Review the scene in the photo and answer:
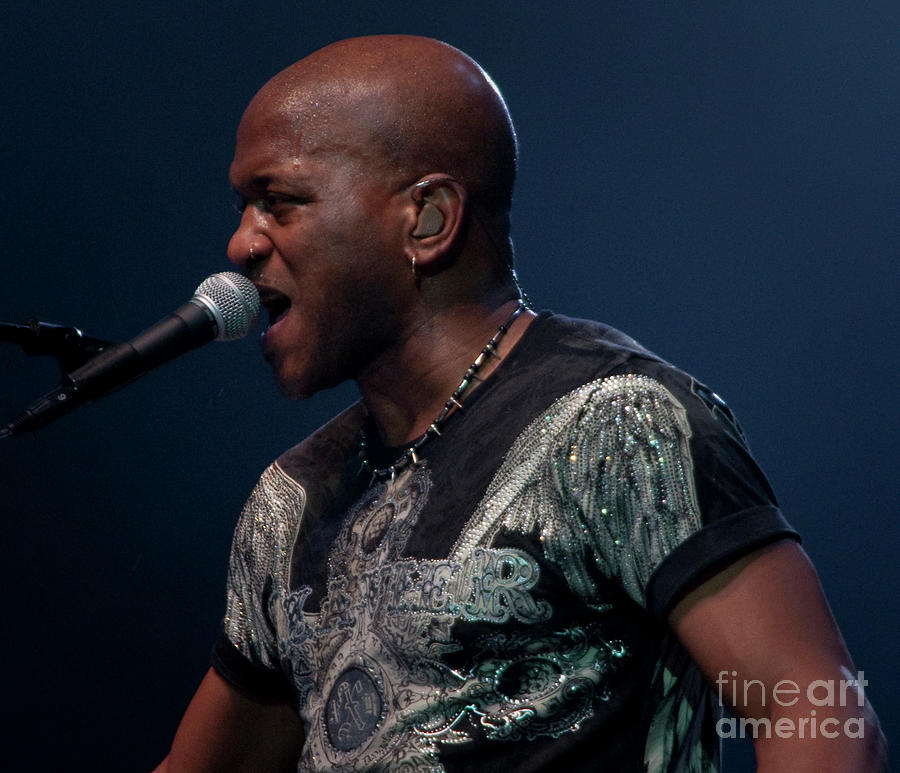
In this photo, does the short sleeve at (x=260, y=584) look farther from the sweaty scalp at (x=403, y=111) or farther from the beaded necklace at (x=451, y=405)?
the sweaty scalp at (x=403, y=111)

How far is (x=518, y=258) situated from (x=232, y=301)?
1.45m

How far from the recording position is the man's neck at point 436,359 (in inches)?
64.9

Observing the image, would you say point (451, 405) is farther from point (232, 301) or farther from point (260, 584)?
point (260, 584)

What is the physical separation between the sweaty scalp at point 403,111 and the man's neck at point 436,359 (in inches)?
6.8

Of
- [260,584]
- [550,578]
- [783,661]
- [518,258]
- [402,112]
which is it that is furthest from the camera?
[518,258]

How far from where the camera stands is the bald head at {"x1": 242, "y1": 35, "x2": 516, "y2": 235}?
1.63 meters

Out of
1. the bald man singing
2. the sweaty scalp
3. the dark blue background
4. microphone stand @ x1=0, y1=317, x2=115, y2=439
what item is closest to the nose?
the bald man singing

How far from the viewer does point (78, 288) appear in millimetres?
2590

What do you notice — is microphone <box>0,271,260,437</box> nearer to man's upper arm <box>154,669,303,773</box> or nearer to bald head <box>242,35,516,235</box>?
bald head <box>242,35,516,235</box>

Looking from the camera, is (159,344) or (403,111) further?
(403,111)

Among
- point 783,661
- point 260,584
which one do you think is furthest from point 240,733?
point 783,661

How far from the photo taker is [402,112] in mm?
1636

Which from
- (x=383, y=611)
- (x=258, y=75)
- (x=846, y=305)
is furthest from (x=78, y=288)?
(x=846, y=305)

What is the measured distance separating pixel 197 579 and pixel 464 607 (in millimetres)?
1525
